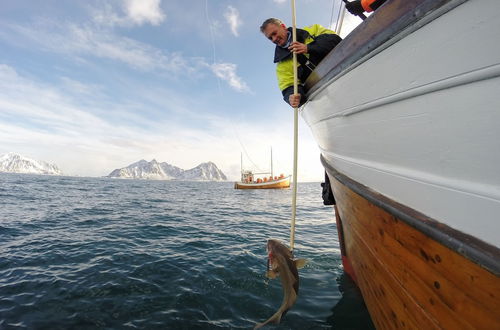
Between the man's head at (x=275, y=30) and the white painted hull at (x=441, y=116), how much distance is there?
69.9 inches

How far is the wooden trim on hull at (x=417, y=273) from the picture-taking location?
1.10 m

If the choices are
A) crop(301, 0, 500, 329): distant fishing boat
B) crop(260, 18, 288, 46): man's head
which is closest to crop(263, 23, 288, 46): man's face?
crop(260, 18, 288, 46): man's head

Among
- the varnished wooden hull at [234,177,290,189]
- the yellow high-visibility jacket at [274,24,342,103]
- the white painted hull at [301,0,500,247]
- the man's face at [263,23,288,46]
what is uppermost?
the man's face at [263,23,288,46]

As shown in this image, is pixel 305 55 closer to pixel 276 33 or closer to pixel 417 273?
pixel 276 33

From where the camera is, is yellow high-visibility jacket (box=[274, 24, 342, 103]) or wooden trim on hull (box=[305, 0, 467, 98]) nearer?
wooden trim on hull (box=[305, 0, 467, 98])

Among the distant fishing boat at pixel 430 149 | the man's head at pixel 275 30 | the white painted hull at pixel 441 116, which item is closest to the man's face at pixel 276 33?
the man's head at pixel 275 30

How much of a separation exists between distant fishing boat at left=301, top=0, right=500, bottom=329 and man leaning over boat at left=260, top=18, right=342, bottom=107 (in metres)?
1.03

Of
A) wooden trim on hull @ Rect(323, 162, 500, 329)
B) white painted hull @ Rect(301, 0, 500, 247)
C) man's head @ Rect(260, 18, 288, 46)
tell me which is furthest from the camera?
man's head @ Rect(260, 18, 288, 46)

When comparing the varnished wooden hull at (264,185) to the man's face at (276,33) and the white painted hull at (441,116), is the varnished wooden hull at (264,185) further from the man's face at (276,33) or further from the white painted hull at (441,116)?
the white painted hull at (441,116)

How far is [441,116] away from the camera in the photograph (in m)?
1.14

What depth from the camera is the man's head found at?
3.25 metres

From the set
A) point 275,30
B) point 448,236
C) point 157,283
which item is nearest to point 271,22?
point 275,30

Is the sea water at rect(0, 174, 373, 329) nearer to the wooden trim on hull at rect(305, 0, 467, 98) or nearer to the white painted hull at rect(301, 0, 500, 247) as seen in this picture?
the white painted hull at rect(301, 0, 500, 247)

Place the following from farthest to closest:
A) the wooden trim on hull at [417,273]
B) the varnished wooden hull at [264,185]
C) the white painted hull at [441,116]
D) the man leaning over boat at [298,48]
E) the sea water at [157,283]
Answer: the varnished wooden hull at [264,185], the sea water at [157,283], the man leaning over boat at [298,48], the wooden trim on hull at [417,273], the white painted hull at [441,116]
